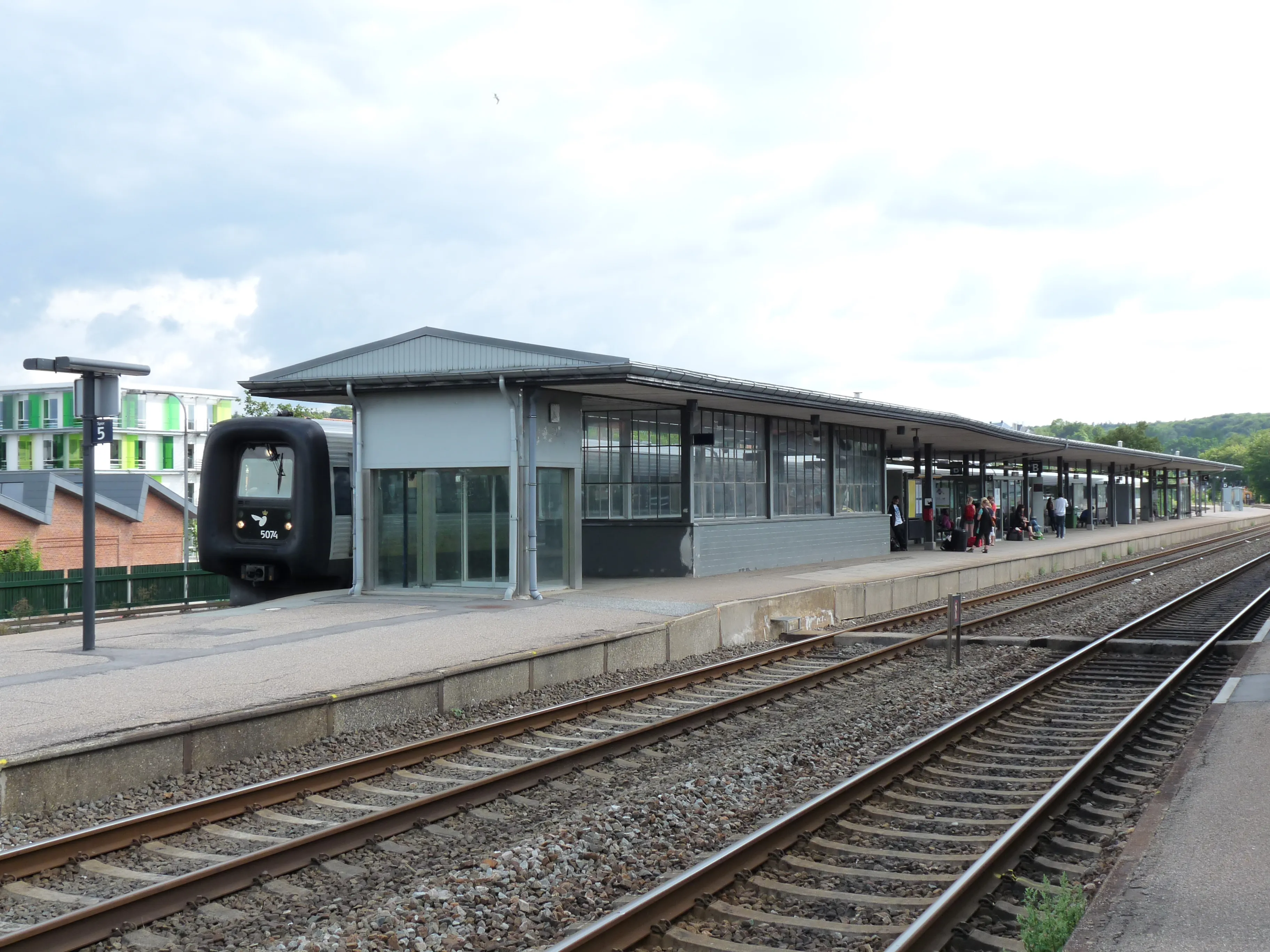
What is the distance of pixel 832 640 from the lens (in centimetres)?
1609

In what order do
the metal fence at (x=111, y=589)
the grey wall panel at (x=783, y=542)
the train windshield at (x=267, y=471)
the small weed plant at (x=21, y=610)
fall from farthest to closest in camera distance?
the metal fence at (x=111, y=589), the small weed plant at (x=21, y=610), the grey wall panel at (x=783, y=542), the train windshield at (x=267, y=471)

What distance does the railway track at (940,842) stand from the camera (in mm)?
5324

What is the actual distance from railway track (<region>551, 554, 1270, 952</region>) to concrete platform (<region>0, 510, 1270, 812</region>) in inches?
167

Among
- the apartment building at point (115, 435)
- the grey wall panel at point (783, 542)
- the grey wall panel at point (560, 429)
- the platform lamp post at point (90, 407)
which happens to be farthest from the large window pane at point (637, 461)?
the apartment building at point (115, 435)

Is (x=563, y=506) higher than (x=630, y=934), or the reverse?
(x=563, y=506)

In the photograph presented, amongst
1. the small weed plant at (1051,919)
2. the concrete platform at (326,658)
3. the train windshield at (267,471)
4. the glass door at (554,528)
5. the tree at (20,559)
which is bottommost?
the small weed plant at (1051,919)

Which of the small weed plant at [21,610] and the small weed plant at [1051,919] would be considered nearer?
the small weed plant at [1051,919]

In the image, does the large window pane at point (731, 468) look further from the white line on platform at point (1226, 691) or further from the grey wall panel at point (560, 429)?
the white line on platform at point (1226, 691)

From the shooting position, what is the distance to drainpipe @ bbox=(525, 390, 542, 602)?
1734 cm

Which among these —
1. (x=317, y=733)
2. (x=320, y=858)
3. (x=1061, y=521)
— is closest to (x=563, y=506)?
(x=317, y=733)

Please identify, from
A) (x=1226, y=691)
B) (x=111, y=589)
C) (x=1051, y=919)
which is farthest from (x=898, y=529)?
(x=1051, y=919)

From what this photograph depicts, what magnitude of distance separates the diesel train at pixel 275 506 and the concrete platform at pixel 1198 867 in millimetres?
14395

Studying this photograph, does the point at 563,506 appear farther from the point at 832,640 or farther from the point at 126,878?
the point at 126,878

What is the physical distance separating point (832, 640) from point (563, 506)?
16.2 feet
